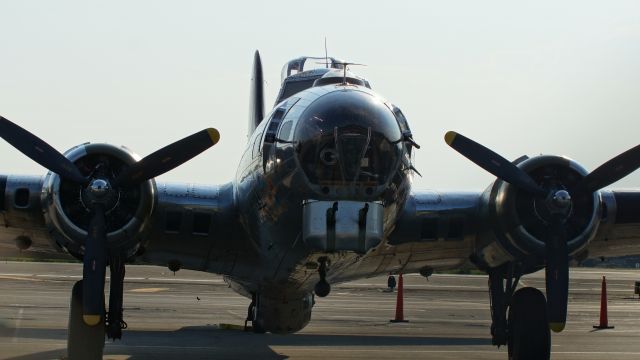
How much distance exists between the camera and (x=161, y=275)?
157 ft

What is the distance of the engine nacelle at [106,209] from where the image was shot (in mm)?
13008

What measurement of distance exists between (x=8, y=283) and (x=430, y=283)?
65.0ft

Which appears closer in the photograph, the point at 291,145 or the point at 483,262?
the point at 291,145

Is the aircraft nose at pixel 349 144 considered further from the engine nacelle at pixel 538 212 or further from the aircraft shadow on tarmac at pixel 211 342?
the aircraft shadow on tarmac at pixel 211 342

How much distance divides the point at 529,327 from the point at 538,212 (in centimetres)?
179

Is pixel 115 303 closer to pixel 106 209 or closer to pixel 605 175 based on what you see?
pixel 106 209

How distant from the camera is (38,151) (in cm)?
1323

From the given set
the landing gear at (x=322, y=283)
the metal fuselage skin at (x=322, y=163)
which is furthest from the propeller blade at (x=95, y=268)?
the landing gear at (x=322, y=283)

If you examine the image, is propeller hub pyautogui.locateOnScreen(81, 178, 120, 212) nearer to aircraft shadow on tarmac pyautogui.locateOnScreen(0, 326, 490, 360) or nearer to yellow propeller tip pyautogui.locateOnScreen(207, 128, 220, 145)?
yellow propeller tip pyautogui.locateOnScreen(207, 128, 220, 145)

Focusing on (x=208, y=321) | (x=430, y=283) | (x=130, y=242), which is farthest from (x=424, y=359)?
(x=430, y=283)

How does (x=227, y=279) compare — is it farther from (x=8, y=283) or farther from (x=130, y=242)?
(x=8, y=283)

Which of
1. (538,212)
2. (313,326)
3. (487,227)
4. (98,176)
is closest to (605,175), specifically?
(538,212)

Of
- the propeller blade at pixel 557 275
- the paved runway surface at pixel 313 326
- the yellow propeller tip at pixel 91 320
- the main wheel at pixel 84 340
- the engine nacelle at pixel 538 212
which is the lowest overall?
the paved runway surface at pixel 313 326

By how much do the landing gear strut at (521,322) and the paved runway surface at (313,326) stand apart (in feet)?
9.09
